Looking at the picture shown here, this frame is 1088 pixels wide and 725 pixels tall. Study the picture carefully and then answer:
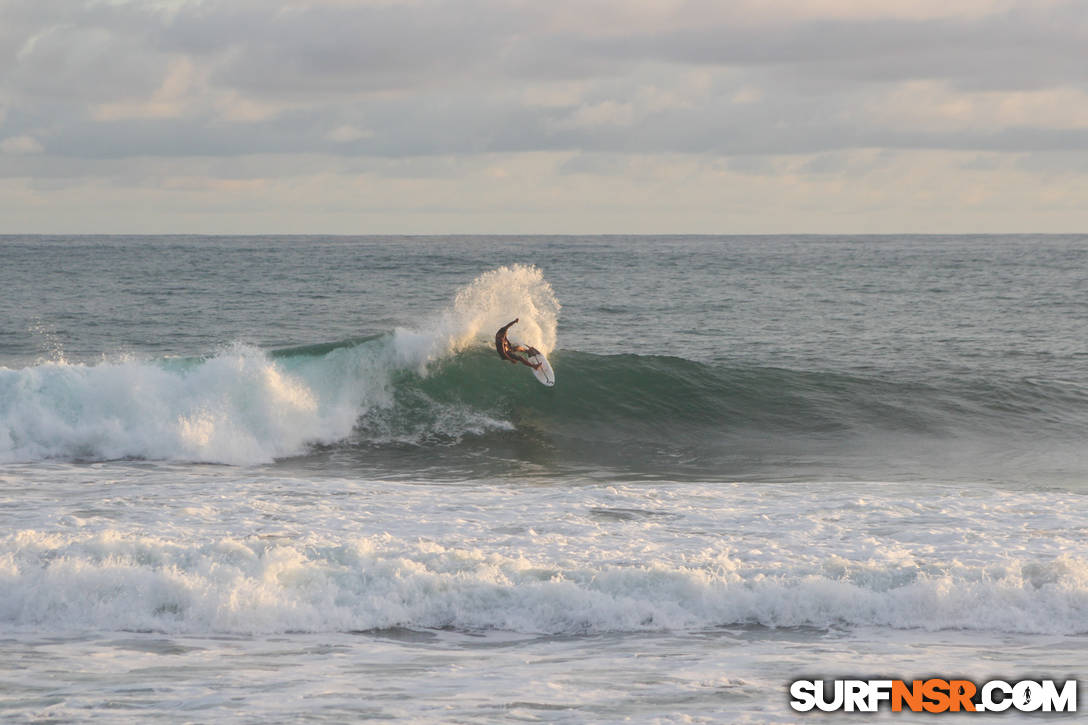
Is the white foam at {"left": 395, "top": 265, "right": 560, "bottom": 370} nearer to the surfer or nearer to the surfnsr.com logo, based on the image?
the surfer

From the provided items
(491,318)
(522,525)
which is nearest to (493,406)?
(491,318)

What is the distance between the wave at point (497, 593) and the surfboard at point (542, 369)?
9.88 m

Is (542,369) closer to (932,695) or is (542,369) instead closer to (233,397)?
(233,397)

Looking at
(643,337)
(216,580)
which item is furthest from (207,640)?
(643,337)

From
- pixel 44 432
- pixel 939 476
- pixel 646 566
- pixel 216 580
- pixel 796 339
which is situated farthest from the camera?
pixel 796 339

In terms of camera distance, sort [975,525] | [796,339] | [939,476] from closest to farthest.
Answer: [975,525], [939,476], [796,339]

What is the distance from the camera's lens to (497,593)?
904 cm

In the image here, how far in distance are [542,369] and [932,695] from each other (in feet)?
43.0

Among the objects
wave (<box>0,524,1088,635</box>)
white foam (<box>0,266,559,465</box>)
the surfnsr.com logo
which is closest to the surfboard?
white foam (<box>0,266,559,465</box>)

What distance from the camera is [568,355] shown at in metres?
22.8

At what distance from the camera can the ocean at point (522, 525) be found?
750 cm

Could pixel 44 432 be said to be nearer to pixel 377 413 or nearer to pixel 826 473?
pixel 377 413

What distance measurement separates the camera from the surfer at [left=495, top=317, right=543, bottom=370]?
16995mm

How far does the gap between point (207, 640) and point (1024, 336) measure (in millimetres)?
28582
